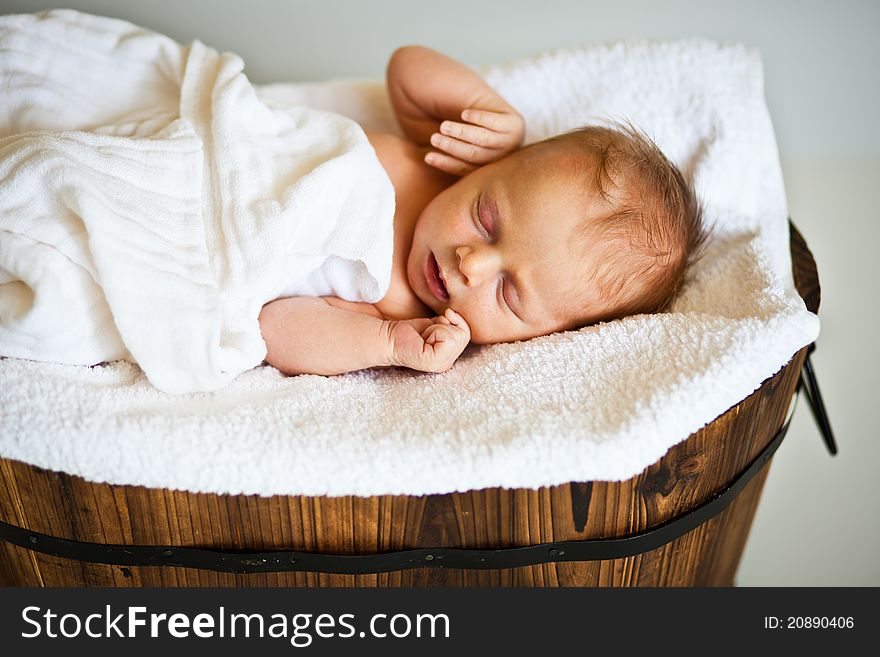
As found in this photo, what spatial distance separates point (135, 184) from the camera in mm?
1011

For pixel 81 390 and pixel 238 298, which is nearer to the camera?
pixel 81 390

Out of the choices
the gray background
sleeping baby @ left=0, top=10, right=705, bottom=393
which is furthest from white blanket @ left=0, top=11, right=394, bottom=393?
the gray background

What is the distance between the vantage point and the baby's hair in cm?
107

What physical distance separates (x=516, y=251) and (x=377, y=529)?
415 millimetres

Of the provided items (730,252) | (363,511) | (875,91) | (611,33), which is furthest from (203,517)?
(875,91)

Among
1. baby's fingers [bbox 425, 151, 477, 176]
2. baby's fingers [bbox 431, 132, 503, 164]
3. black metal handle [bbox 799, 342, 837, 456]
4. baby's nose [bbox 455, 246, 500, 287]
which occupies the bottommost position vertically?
black metal handle [bbox 799, 342, 837, 456]

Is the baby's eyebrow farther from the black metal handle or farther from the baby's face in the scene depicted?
the black metal handle

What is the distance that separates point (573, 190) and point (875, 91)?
131 centimetres

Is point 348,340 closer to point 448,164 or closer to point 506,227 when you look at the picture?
point 506,227

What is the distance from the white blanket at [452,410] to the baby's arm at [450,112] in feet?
1.18

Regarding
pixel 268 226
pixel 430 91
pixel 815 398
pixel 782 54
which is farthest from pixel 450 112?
pixel 782 54

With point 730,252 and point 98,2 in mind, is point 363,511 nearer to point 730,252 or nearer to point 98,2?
point 730,252

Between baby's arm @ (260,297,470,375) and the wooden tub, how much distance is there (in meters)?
0.23

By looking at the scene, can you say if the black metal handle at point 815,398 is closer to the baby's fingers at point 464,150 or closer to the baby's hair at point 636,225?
the baby's hair at point 636,225
